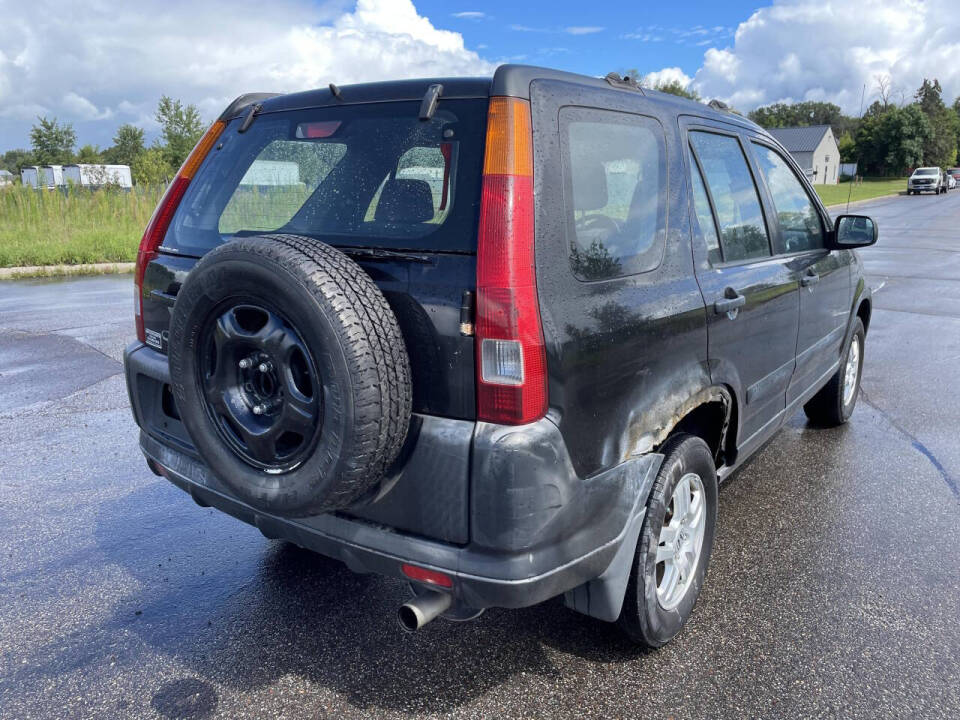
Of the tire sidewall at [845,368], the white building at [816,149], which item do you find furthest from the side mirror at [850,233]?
the white building at [816,149]

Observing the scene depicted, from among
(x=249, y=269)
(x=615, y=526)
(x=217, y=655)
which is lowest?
(x=217, y=655)

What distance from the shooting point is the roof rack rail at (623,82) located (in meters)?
2.70

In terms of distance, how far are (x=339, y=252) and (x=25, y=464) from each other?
11.2ft

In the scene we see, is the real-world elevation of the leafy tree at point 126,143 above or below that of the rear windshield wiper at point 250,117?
above

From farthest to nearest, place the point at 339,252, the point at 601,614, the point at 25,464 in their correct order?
the point at 25,464, the point at 601,614, the point at 339,252

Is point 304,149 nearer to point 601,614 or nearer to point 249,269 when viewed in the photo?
point 249,269

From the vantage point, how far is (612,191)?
8.21ft

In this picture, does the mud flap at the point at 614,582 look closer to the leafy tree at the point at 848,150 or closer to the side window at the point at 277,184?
the side window at the point at 277,184

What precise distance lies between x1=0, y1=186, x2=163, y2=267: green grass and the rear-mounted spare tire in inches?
527

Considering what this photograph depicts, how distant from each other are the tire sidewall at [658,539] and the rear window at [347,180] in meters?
1.11

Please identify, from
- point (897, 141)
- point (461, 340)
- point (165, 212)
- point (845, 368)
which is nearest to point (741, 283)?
point (461, 340)

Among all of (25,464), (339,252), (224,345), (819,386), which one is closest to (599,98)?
(339,252)

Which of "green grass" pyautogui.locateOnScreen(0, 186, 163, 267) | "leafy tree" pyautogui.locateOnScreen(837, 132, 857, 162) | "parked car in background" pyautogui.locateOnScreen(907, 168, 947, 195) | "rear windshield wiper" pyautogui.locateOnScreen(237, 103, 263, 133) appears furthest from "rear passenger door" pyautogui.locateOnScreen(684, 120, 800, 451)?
"leafy tree" pyautogui.locateOnScreen(837, 132, 857, 162)

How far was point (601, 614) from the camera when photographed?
8.11 feet
